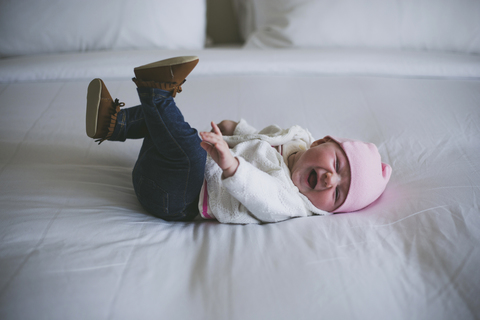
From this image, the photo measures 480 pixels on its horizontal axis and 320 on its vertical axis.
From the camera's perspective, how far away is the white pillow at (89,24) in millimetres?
1506

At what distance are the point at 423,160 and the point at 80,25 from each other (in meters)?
1.62

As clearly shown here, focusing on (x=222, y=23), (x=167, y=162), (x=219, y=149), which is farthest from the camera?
(x=222, y=23)

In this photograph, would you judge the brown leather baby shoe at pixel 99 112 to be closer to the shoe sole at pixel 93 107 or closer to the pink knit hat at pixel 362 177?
the shoe sole at pixel 93 107

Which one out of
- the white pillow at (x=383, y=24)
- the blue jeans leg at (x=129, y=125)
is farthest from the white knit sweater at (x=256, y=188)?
the white pillow at (x=383, y=24)

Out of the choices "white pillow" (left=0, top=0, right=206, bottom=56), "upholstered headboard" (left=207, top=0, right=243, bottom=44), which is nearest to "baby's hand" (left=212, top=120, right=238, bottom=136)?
"white pillow" (left=0, top=0, right=206, bottom=56)

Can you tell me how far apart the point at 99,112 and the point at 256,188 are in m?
0.48

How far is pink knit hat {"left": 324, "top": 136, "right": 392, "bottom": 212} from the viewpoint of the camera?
0.86m

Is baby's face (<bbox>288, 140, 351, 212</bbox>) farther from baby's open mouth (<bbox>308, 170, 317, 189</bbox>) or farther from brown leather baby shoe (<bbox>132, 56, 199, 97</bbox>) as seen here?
brown leather baby shoe (<bbox>132, 56, 199, 97</bbox>)

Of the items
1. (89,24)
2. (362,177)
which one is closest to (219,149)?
(362,177)

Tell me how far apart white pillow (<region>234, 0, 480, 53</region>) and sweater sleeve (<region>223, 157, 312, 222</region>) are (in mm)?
1113

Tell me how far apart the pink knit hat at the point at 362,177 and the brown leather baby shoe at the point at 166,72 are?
487 mm

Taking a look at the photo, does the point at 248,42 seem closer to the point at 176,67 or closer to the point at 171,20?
the point at 171,20

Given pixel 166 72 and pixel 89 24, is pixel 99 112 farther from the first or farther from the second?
pixel 89 24

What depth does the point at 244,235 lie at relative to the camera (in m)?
0.76
